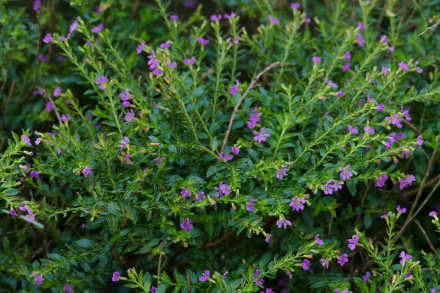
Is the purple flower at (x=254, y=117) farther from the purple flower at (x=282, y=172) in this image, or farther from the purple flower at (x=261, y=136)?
the purple flower at (x=282, y=172)

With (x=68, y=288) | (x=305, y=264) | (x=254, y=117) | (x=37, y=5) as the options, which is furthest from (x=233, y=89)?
(x=37, y=5)

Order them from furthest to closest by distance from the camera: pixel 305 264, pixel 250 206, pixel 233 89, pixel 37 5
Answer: pixel 37 5
pixel 233 89
pixel 305 264
pixel 250 206

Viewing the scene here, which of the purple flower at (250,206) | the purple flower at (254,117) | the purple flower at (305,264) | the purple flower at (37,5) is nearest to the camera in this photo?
the purple flower at (250,206)

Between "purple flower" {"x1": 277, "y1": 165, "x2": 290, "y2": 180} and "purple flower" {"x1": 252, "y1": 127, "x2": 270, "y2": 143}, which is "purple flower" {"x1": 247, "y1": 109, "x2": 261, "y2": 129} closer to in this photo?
"purple flower" {"x1": 252, "y1": 127, "x2": 270, "y2": 143}

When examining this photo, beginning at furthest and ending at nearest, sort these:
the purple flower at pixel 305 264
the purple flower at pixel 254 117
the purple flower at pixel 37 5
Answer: the purple flower at pixel 37 5 < the purple flower at pixel 254 117 < the purple flower at pixel 305 264

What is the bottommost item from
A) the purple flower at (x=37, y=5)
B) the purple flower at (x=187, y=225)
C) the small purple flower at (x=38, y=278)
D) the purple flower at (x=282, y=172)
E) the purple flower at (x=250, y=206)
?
the small purple flower at (x=38, y=278)

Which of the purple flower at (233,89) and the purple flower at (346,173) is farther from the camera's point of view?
the purple flower at (233,89)

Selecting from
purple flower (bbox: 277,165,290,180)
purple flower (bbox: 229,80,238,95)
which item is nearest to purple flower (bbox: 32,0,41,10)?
purple flower (bbox: 229,80,238,95)

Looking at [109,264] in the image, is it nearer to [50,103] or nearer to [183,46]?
[50,103]

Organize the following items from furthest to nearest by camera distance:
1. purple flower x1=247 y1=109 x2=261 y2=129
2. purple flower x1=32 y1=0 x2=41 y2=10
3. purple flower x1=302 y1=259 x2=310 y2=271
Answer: purple flower x1=32 y1=0 x2=41 y2=10 < purple flower x1=247 y1=109 x2=261 y2=129 < purple flower x1=302 y1=259 x2=310 y2=271

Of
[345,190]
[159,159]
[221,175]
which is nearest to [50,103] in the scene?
[159,159]

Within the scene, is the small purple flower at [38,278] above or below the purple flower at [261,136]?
below

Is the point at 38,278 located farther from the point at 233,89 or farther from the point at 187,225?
the point at 233,89

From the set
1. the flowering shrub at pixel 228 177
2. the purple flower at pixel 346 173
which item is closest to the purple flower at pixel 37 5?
the flowering shrub at pixel 228 177
